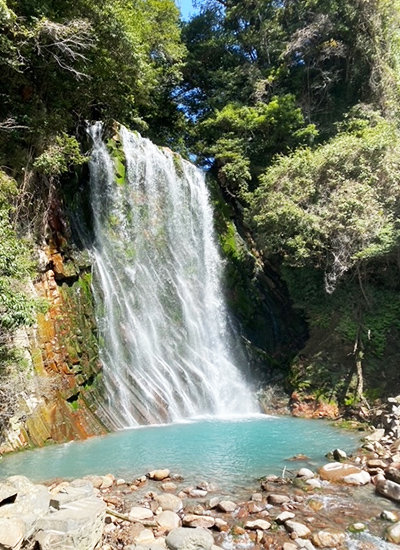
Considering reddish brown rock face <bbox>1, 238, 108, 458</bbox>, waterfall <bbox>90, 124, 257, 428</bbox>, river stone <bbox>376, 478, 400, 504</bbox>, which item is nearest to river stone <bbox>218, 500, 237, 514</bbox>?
river stone <bbox>376, 478, 400, 504</bbox>

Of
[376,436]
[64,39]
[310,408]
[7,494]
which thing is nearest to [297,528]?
[7,494]

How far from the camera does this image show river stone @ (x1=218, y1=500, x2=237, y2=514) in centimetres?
548

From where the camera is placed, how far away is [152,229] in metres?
16.0

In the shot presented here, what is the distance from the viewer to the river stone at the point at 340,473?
6.54 metres

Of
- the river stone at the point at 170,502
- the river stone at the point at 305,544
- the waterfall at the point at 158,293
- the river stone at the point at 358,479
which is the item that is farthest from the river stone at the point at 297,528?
the waterfall at the point at 158,293

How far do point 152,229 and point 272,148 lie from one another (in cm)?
755

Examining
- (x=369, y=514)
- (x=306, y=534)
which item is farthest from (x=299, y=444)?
(x=306, y=534)

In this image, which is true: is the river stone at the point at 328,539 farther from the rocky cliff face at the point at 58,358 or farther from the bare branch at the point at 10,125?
the bare branch at the point at 10,125

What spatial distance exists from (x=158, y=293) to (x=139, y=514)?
9878mm

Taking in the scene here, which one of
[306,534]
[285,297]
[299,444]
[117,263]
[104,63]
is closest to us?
[306,534]

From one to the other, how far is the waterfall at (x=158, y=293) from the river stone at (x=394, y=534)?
7.69 metres

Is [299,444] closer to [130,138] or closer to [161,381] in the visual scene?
→ [161,381]

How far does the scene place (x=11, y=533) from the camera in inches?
151

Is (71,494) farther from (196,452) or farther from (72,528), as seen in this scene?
(196,452)
